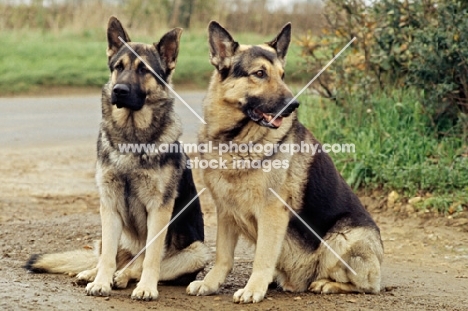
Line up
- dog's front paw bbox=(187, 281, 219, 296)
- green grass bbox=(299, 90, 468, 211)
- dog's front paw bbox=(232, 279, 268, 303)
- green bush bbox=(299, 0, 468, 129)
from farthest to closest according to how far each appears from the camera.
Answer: green bush bbox=(299, 0, 468, 129)
green grass bbox=(299, 90, 468, 211)
dog's front paw bbox=(187, 281, 219, 296)
dog's front paw bbox=(232, 279, 268, 303)

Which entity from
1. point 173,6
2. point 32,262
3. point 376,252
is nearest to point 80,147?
point 32,262

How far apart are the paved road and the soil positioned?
1.72 meters

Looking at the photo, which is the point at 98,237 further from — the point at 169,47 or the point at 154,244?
the point at 169,47

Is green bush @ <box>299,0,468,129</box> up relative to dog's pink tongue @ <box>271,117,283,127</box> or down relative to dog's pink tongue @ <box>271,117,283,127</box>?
up

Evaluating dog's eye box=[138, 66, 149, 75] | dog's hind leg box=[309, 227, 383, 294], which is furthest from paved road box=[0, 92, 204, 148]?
dog's hind leg box=[309, 227, 383, 294]

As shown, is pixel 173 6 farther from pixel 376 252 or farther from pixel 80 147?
pixel 376 252

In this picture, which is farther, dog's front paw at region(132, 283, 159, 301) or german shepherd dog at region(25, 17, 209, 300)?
german shepherd dog at region(25, 17, 209, 300)

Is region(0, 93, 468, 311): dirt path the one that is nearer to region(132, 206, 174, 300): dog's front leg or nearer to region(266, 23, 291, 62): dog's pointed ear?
region(132, 206, 174, 300): dog's front leg

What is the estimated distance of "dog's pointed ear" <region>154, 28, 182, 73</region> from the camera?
21.0 feet

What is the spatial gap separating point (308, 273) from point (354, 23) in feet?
17.9

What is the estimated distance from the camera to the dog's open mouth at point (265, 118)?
6.09 metres

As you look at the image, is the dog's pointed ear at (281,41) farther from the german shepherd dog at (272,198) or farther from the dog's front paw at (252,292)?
the dog's front paw at (252,292)

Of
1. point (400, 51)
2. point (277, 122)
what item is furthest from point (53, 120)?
point (277, 122)

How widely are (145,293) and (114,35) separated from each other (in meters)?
2.07
